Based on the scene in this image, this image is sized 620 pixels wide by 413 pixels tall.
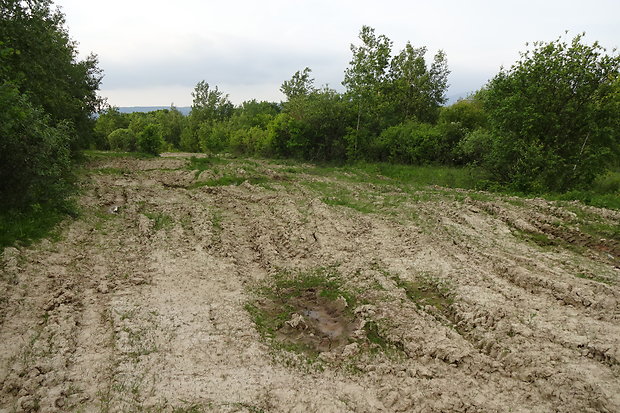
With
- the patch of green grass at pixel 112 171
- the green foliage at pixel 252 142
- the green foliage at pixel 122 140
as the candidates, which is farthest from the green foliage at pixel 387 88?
the green foliage at pixel 122 140

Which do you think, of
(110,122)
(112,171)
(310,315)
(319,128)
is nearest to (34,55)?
(112,171)

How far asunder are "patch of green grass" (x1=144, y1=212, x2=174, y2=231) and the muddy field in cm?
6

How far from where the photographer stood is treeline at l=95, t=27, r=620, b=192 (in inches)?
647

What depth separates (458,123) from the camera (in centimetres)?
2467

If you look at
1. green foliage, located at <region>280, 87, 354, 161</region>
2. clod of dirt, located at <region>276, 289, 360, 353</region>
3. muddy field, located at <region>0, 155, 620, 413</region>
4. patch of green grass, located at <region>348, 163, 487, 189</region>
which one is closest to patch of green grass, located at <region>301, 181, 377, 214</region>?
muddy field, located at <region>0, 155, 620, 413</region>

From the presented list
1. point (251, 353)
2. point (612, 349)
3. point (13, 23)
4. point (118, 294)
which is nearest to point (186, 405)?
point (251, 353)

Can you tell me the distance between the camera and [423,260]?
9.16 metres

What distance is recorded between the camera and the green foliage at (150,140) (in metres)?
28.7

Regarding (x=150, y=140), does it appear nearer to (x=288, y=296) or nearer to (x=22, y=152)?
(x=22, y=152)

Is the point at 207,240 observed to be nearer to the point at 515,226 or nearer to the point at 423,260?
the point at 423,260

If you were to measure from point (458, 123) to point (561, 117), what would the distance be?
319 inches

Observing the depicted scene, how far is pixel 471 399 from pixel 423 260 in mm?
4444

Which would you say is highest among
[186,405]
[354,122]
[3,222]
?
[354,122]

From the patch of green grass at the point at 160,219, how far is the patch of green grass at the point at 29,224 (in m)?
2.40
